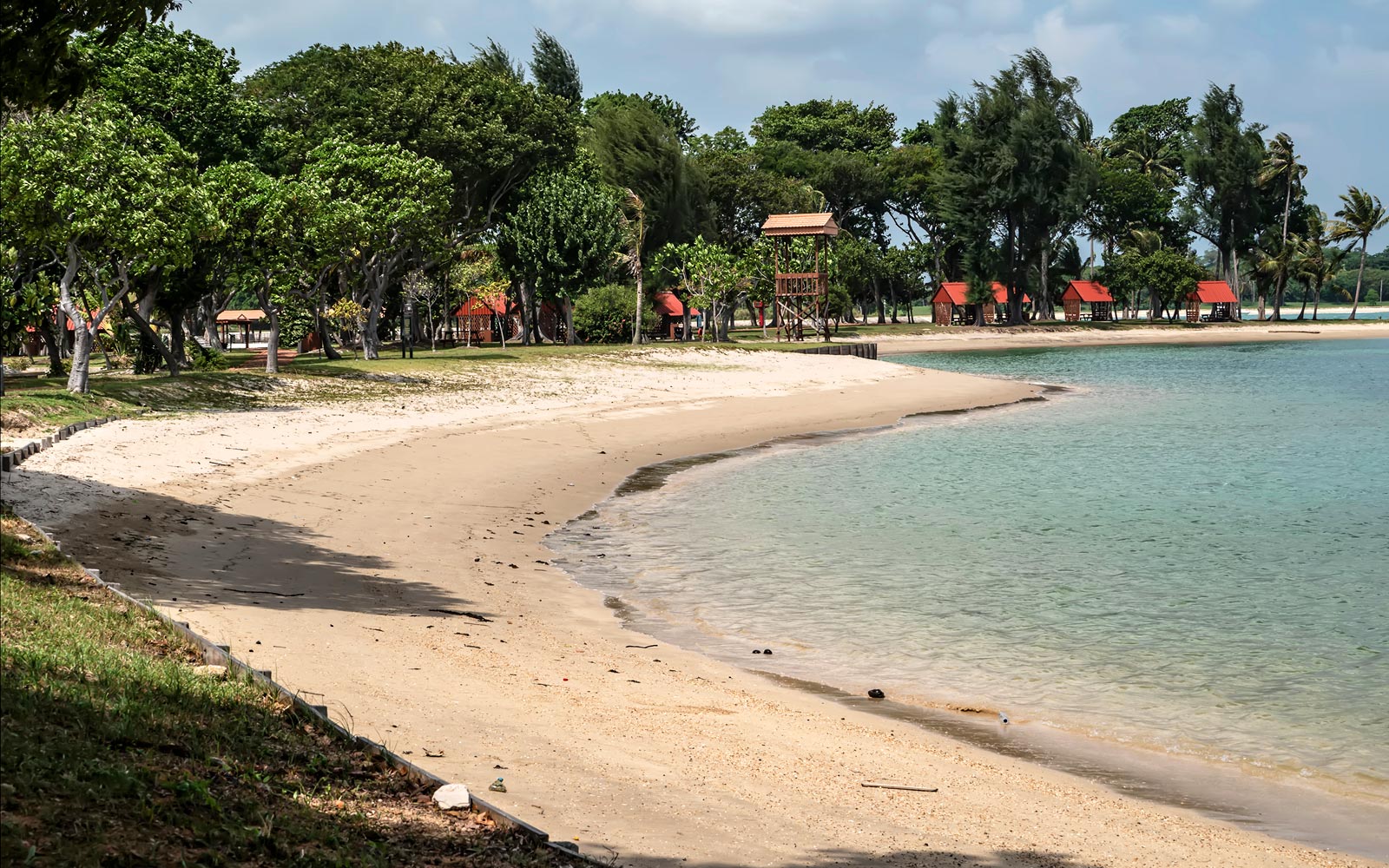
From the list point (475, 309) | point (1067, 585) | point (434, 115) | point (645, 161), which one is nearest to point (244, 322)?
point (475, 309)

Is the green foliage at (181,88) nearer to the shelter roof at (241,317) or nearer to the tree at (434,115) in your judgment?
the tree at (434,115)

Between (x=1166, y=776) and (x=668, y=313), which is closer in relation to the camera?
(x=1166, y=776)

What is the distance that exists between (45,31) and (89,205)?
21.2 meters

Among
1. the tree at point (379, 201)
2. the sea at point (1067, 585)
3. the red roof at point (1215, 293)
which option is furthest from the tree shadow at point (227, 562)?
the red roof at point (1215, 293)

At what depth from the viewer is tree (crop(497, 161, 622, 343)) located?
75.1 metres

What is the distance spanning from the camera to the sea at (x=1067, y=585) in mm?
12047

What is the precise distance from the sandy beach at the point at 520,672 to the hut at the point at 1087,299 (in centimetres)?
11630

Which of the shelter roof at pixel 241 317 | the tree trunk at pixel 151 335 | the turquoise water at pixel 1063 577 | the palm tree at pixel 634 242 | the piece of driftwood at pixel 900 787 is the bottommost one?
the turquoise water at pixel 1063 577

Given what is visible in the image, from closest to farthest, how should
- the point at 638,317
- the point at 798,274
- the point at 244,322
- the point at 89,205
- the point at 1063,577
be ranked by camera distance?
the point at 1063,577, the point at 89,205, the point at 638,317, the point at 798,274, the point at 244,322

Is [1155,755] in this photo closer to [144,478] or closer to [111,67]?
[144,478]

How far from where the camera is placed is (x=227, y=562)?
15797 millimetres

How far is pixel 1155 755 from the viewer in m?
11.2

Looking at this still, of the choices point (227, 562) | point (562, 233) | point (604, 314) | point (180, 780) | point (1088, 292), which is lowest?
point (227, 562)

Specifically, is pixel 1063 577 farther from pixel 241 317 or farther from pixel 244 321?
pixel 241 317
